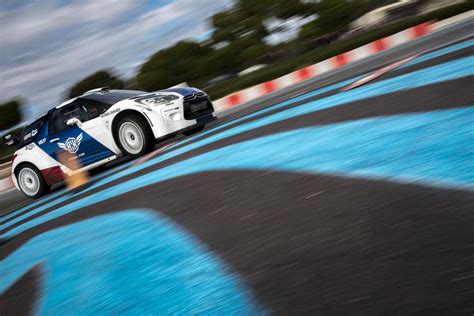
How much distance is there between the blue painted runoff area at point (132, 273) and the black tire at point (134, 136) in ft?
14.4

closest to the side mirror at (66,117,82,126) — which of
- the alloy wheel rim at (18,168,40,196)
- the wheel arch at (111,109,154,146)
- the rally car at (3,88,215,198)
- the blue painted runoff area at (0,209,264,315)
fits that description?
the rally car at (3,88,215,198)

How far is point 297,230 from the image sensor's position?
292 cm

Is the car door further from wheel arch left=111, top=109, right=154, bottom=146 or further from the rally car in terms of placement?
wheel arch left=111, top=109, right=154, bottom=146

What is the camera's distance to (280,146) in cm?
532

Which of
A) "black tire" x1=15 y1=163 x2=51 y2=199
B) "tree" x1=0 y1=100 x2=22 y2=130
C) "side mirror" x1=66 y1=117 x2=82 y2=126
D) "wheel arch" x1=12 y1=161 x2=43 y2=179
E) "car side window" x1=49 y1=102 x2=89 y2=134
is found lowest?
"black tire" x1=15 y1=163 x2=51 y2=199

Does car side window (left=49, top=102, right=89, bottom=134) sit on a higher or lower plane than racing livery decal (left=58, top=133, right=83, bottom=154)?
higher

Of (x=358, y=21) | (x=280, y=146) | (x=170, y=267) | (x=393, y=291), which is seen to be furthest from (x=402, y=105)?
(x=358, y=21)

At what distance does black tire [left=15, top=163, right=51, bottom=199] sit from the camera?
10242mm

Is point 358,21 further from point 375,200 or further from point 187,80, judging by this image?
point 375,200

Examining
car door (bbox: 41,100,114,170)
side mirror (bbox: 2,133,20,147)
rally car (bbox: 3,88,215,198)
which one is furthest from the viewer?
side mirror (bbox: 2,133,20,147)

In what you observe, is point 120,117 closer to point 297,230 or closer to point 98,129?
point 98,129

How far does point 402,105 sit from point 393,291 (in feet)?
11.2

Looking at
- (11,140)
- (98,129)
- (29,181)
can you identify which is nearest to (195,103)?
(98,129)

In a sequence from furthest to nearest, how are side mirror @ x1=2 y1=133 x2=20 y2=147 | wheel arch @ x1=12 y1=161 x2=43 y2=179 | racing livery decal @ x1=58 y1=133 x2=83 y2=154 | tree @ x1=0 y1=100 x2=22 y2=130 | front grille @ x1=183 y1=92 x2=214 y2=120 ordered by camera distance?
tree @ x1=0 y1=100 x2=22 y2=130, side mirror @ x1=2 y1=133 x2=20 y2=147, wheel arch @ x1=12 y1=161 x2=43 y2=179, racing livery decal @ x1=58 y1=133 x2=83 y2=154, front grille @ x1=183 y1=92 x2=214 y2=120
